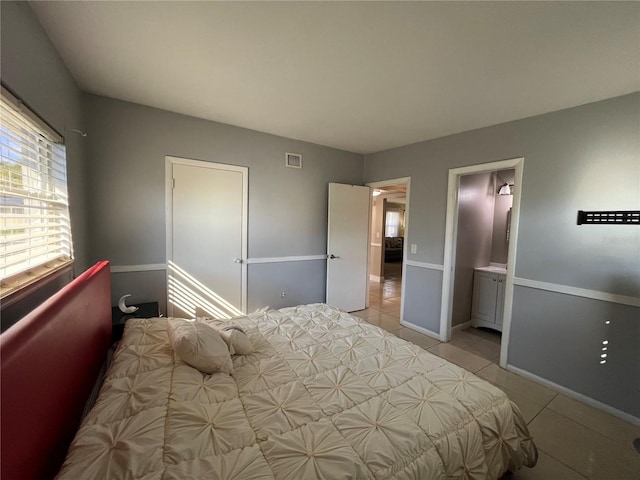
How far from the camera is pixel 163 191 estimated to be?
2.68m

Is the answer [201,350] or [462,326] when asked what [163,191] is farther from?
[462,326]

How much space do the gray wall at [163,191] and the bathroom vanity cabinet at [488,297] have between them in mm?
2195

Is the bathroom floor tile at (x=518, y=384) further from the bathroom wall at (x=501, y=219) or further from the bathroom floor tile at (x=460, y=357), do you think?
the bathroom wall at (x=501, y=219)

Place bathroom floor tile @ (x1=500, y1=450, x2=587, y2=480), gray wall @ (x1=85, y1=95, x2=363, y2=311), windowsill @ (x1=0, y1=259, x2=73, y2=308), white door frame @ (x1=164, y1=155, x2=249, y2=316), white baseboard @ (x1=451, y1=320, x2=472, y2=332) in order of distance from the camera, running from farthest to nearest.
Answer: white baseboard @ (x1=451, y1=320, x2=472, y2=332)
white door frame @ (x1=164, y1=155, x2=249, y2=316)
gray wall @ (x1=85, y1=95, x2=363, y2=311)
bathroom floor tile @ (x1=500, y1=450, x2=587, y2=480)
windowsill @ (x1=0, y1=259, x2=73, y2=308)

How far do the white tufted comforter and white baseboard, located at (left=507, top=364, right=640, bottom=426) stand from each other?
139 centimetres

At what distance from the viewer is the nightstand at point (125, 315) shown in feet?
6.88

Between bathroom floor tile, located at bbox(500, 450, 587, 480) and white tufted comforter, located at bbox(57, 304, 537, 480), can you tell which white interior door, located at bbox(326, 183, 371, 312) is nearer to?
white tufted comforter, located at bbox(57, 304, 537, 480)

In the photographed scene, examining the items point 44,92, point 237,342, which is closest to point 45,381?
point 237,342

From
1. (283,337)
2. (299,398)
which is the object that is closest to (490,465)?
(299,398)

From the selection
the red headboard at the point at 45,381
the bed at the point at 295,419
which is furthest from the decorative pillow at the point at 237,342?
the red headboard at the point at 45,381

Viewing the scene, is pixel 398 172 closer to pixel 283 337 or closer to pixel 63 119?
pixel 283 337

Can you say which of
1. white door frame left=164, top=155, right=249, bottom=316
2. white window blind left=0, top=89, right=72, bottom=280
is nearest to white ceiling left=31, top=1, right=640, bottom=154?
white door frame left=164, top=155, right=249, bottom=316

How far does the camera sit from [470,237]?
3557 mm

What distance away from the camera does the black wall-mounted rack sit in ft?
6.46
